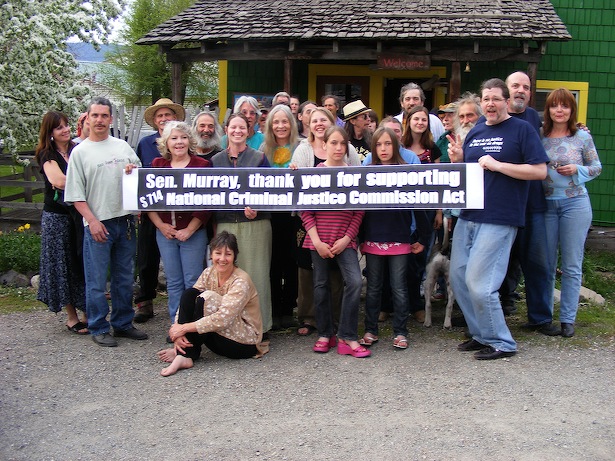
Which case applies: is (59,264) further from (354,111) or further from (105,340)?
(354,111)

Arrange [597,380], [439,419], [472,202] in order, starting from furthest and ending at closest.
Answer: [472,202], [597,380], [439,419]

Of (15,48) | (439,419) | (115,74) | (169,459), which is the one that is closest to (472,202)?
(439,419)

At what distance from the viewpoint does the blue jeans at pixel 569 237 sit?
6.12 meters

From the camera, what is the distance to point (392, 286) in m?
6.07

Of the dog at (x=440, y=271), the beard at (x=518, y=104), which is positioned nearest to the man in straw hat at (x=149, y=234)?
the dog at (x=440, y=271)

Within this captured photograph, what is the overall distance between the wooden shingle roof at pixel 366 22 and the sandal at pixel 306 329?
6.66 meters

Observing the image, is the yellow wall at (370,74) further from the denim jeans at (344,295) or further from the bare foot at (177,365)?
the bare foot at (177,365)

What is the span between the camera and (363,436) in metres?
4.41

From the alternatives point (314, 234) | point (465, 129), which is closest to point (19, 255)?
point (314, 234)

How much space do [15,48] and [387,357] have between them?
849 cm

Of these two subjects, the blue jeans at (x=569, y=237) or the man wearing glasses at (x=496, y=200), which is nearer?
the man wearing glasses at (x=496, y=200)

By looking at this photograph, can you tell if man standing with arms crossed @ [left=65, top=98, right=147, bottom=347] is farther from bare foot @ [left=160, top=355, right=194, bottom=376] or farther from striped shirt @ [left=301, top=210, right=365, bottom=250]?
striped shirt @ [left=301, top=210, right=365, bottom=250]

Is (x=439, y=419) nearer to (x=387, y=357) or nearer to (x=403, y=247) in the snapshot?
(x=387, y=357)

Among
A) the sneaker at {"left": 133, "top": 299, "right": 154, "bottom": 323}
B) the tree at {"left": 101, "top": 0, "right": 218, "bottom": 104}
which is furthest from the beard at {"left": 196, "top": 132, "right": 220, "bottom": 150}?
the tree at {"left": 101, "top": 0, "right": 218, "bottom": 104}
